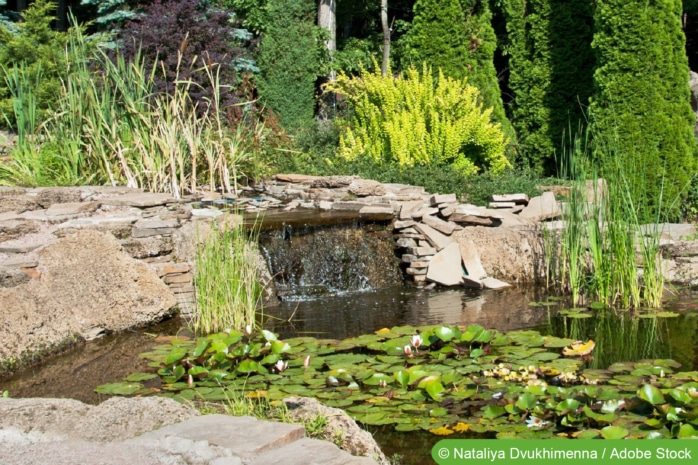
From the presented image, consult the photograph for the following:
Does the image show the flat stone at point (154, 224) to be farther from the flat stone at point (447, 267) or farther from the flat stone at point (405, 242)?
the flat stone at point (447, 267)

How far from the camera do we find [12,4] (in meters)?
19.0

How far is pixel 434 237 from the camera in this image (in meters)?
7.49

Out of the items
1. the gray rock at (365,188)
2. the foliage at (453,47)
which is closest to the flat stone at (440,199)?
the gray rock at (365,188)

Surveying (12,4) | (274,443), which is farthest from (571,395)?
(12,4)

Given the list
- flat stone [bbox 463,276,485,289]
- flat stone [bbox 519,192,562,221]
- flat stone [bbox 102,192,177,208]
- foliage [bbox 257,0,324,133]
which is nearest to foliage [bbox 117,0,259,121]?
foliage [bbox 257,0,324,133]

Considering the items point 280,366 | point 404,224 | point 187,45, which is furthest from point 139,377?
point 187,45

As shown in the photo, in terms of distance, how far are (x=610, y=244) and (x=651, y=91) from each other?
4.06m

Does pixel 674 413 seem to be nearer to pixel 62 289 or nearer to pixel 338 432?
pixel 338 432

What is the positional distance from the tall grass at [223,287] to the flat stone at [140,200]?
192 centimetres

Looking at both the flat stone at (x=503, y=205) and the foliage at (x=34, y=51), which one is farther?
the foliage at (x=34, y=51)

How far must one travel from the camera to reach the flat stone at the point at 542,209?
7.92 metres

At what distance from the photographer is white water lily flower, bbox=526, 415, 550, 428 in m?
3.45

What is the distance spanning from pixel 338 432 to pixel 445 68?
9748 mm

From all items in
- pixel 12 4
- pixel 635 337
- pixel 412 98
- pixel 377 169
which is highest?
pixel 12 4
